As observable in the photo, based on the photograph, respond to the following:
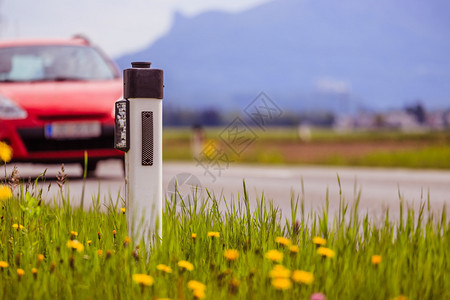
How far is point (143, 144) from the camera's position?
3.04 m

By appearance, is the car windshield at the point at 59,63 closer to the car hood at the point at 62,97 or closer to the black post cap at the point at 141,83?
the car hood at the point at 62,97

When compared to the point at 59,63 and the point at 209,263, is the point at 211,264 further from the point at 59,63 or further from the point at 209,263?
the point at 59,63

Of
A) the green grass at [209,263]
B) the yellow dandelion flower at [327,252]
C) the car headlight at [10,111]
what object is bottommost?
the green grass at [209,263]

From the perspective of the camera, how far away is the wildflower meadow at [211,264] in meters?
2.64

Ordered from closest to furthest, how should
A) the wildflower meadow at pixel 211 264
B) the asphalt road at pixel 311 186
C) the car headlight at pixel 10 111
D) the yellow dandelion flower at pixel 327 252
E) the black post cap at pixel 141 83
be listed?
1. the wildflower meadow at pixel 211 264
2. the yellow dandelion flower at pixel 327 252
3. the black post cap at pixel 141 83
4. the asphalt road at pixel 311 186
5. the car headlight at pixel 10 111

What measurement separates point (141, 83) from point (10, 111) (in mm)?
5126

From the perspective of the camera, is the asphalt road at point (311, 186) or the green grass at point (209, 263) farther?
the asphalt road at point (311, 186)

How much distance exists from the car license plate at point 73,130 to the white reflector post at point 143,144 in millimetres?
4772

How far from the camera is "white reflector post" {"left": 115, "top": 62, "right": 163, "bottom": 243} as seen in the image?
9.91ft

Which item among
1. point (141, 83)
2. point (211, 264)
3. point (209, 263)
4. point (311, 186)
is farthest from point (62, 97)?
point (211, 264)

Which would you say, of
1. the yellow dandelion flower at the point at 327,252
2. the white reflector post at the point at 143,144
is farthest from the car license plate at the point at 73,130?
the yellow dandelion flower at the point at 327,252

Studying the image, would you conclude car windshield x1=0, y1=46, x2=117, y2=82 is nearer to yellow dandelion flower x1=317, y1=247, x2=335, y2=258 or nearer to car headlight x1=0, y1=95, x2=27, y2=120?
car headlight x1=0, y1=95, x2=27, y2=120

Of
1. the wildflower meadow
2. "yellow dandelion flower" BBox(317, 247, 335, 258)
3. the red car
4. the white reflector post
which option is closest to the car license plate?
the red car

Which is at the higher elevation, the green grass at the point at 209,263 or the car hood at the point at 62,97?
the car hood at the point at 62,97
